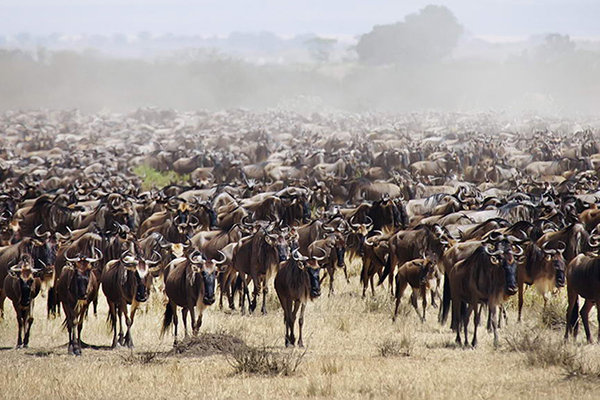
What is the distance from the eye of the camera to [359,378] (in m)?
9.74

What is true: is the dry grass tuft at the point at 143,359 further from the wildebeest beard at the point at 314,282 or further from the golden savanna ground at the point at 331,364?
the wildebeest beard at the point at 314,282

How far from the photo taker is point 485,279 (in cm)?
1183

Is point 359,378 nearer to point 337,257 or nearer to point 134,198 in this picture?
point 337,257

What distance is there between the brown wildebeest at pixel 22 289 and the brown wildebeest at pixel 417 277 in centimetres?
547

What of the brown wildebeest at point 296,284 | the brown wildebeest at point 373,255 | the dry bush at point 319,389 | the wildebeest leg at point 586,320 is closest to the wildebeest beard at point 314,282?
the brown wildebeest at point 296,284

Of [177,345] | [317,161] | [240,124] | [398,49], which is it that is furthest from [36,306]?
[398,49]

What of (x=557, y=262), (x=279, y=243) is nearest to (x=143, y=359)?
(x=279, y=243)

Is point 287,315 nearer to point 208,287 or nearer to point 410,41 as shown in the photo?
point 208,287

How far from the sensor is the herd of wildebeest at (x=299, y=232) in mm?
12219

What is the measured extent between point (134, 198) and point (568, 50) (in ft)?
432

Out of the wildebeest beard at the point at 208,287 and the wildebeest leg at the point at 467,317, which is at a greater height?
the wildebeest beard at the point at 208,287

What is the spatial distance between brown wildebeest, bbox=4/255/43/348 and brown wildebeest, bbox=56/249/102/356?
1.31ft

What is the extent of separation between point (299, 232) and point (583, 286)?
22.7 feet

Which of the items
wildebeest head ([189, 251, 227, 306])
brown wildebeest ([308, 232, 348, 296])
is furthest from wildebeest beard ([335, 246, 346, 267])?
wildebeest head ([189, 251, 227, 306])
